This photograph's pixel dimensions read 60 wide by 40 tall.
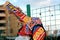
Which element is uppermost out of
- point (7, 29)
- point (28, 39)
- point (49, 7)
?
point (49, 7)

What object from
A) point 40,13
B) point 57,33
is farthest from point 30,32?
point 40,13

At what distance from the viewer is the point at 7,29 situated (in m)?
39.5

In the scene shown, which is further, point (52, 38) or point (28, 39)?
point (52, 38)

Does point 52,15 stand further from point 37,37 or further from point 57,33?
point 37,37

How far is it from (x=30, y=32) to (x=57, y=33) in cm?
434

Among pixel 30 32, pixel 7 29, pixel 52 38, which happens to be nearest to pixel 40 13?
pixel 52 38

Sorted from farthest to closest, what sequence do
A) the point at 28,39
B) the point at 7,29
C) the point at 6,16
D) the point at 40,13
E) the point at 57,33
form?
the point at 6,16
the point at 7,29
the point at 40,13
the point at 57,33
the point at 28,39

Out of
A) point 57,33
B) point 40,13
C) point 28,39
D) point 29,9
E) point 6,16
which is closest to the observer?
point 28,39

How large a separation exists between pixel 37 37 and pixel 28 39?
1010 millimetres

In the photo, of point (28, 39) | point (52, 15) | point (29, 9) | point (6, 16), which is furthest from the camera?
point (6, 16)

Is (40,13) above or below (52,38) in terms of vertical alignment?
above

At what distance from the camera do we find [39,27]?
69.4ft

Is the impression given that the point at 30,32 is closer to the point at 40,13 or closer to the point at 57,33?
the point at 57,33

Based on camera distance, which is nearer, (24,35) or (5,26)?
(24,35)
